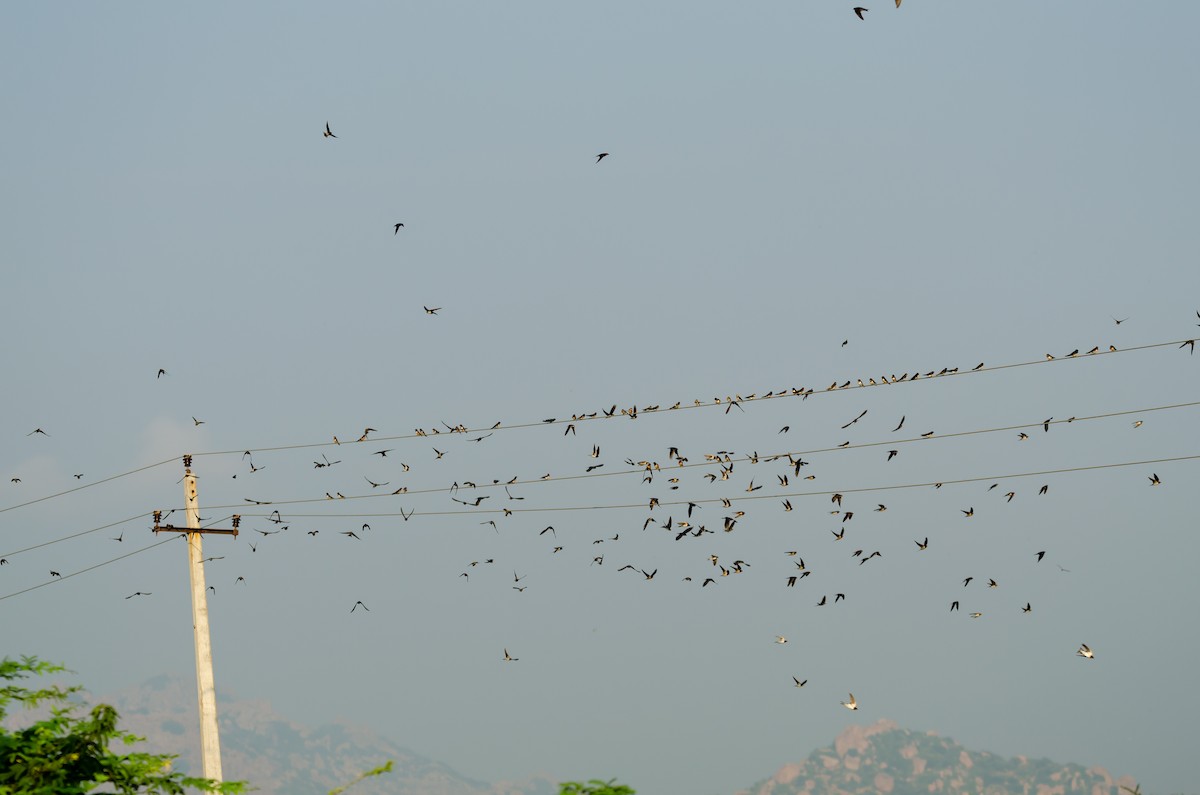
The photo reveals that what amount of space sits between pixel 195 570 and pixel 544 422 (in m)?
8.68

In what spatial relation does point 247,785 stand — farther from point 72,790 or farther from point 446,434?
point 446,434

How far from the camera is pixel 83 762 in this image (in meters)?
24.0

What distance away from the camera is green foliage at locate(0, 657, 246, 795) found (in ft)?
77.0

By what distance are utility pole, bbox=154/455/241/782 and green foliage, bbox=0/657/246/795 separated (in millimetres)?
2090

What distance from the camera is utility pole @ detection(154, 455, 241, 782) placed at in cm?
2797

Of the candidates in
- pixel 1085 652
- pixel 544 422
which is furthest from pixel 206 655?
pixel 1085 652

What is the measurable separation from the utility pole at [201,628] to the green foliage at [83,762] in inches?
82.3

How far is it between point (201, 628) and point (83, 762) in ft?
17.7

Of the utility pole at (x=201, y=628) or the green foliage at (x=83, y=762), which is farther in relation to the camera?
the utility pole at (x=201, y=628)

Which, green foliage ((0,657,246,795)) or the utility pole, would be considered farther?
the utility pole

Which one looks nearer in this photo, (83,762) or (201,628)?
(83,762)

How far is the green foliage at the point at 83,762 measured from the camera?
23469mm

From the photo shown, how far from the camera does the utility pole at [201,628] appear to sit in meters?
28.0

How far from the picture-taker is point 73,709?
83.1ft
